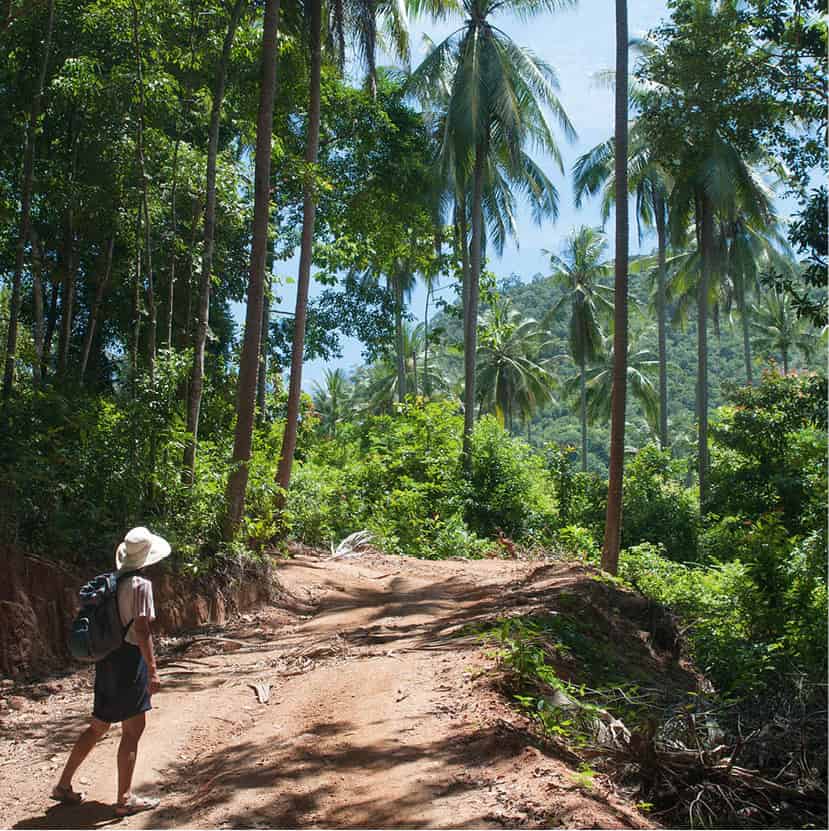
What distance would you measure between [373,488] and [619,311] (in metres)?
9.06

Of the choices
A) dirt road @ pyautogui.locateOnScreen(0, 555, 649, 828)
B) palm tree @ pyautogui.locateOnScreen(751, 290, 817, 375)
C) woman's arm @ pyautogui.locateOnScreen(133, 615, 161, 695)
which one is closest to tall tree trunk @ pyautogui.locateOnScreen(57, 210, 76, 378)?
dirt road @ pyautogui.locateOnScreen(0, 555, 649, 828)

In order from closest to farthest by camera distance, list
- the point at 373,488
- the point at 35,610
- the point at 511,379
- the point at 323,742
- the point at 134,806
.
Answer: the point at 134,806
the point at 323,742
the point at 35,610
the point at 373,488
the point at 511,379

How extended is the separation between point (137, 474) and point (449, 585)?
4.99 m

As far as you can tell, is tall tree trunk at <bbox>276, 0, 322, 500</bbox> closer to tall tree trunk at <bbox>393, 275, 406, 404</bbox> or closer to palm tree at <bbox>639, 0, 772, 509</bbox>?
palm tree at <bbox>639, 0, 772, 509</bbox>

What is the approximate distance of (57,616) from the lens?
8727mm

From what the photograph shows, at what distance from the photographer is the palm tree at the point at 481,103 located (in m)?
23.3

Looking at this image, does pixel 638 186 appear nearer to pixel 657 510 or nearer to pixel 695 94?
pixel 657 510

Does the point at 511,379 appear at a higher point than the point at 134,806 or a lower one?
higher

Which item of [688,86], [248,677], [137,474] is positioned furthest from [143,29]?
[248,677]

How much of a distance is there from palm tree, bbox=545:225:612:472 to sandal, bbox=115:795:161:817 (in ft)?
118

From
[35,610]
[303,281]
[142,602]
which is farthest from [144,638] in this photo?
[303,281]

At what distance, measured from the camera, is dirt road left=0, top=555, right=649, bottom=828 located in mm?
4996

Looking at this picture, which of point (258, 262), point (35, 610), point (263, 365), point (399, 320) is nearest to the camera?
point (35, 610)

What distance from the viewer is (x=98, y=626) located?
539cm
